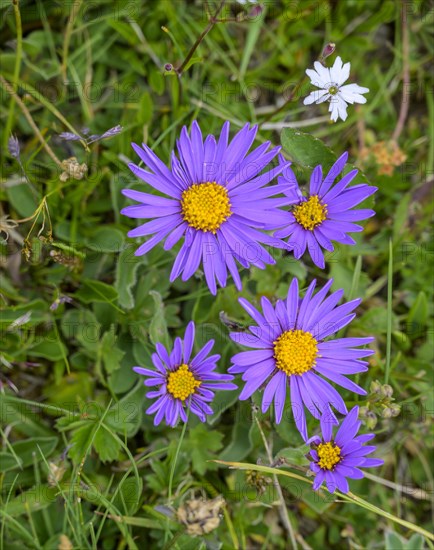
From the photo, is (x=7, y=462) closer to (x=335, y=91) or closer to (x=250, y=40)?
(x=335, y=91)

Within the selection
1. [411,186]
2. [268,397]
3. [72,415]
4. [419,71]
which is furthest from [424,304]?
[72,415]

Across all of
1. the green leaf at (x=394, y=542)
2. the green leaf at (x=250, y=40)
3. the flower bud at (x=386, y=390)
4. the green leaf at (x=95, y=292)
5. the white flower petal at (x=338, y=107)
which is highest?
the green leaf at (x=250, y=40)

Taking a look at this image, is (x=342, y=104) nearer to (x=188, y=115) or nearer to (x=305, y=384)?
(x=188, y=115)

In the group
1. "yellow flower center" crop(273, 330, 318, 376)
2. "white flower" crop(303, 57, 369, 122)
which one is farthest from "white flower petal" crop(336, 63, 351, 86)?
"yellow flower center" crop(273, 330, 318, 376)

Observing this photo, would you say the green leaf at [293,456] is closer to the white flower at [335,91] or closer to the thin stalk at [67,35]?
the white flower at [335,91]

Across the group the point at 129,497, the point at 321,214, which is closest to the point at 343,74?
the point at 321,214

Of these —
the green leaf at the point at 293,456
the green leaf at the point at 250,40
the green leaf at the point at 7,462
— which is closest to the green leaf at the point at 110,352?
the green leaf at the point at 7,462

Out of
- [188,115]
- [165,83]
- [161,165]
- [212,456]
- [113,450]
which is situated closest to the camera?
[161,165]
